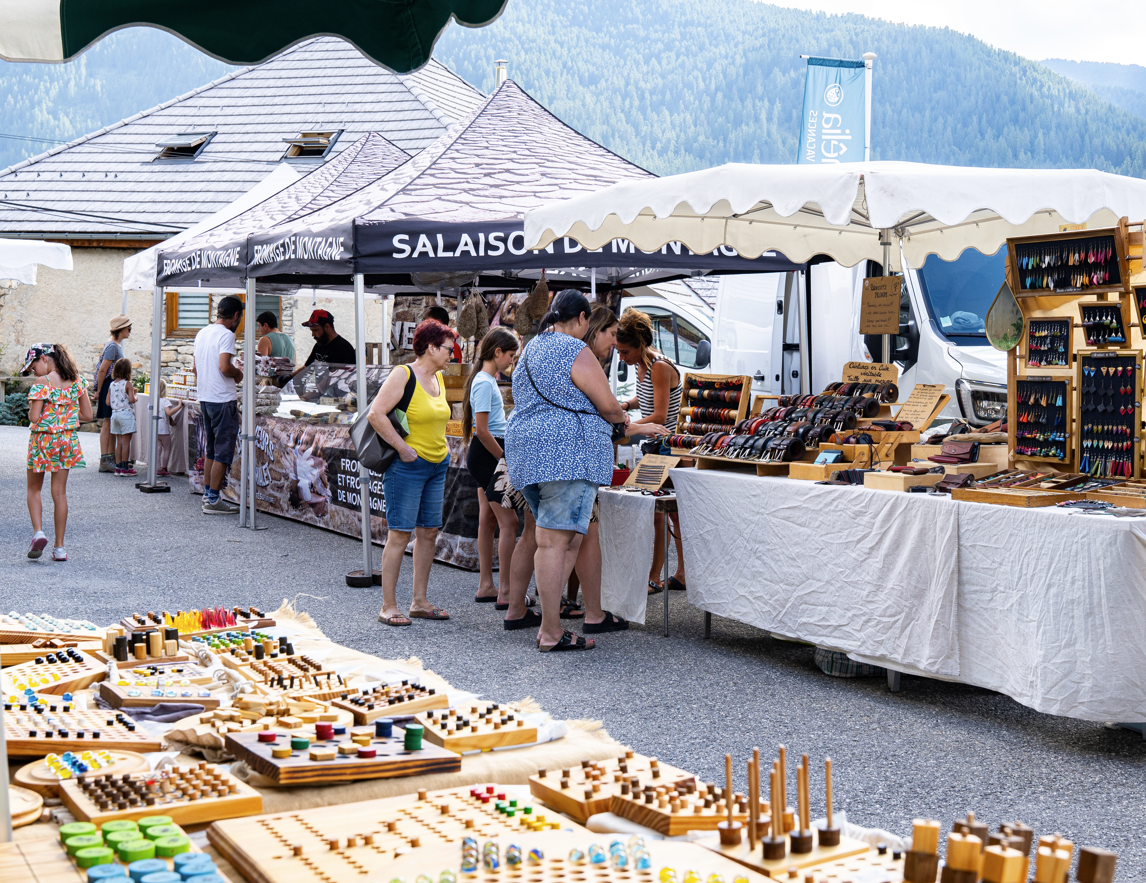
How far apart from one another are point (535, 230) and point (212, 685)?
409 centimetres

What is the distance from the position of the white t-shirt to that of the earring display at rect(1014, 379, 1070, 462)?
714 cm

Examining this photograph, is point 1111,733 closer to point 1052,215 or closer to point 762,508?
point 762,508

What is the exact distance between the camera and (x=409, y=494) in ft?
20.0

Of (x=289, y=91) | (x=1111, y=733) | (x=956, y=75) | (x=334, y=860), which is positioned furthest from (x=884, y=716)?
(x=956, y=75)

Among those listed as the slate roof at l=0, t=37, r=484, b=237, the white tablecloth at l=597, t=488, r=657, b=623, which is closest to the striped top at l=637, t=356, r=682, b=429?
the white tablecloth at l=597, t=488, r=657, b=623

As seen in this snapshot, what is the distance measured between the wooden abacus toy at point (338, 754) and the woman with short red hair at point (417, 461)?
3.57 metres

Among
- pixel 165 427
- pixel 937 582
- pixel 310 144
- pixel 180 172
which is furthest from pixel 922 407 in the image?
pixel 180 172

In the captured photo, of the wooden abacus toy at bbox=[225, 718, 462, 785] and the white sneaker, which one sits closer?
the wooden abacus toy at bbox=[225, 718, 462, 785]

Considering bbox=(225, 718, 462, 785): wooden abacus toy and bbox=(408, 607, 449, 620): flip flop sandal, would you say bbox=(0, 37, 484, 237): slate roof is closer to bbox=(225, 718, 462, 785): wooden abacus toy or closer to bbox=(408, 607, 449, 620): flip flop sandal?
bbox=(408, 607, 449, 620): flip flop sandal

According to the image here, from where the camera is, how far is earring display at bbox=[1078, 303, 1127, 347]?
470 cm

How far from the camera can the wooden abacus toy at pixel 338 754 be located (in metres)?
2.24

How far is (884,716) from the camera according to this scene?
15.3 ft

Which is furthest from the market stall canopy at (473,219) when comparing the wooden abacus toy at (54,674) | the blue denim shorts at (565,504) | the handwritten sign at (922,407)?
the wooden abacus toy at (54,674)

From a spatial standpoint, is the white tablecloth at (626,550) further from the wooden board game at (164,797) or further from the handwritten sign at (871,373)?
the wooden board game at (164,797)
